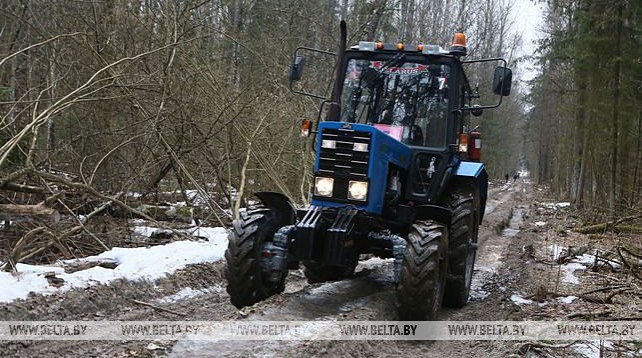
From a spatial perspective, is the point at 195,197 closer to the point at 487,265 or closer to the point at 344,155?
the point at 487,265

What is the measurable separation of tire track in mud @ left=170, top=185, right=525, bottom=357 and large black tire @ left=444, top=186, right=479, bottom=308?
0.62ft

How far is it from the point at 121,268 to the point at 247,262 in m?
1.97

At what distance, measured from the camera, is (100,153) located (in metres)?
10.1

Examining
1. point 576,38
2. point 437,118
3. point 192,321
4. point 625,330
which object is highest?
point 576,38

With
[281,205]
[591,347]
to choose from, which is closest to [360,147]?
[281,205]

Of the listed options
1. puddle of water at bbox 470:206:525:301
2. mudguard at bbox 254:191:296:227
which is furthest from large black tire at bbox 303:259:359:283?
puddle of water at bbox 470:206:525:301

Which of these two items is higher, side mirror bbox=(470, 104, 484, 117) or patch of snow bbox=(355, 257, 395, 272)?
side mirror bbox=(470, 104, 484, 117)

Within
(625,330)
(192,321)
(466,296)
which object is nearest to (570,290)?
(466,296)

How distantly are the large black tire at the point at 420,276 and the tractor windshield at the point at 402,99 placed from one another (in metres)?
1.74

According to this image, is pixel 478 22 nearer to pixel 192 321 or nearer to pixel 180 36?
pixel 180 36

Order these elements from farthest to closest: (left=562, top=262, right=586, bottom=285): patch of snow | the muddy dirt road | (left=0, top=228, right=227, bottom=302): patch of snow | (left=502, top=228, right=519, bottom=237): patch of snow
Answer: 1. (left=502, top=228, right=519, bottom=237): patch of snow
2. (left=562, top=262, right=586, bottom=285): patch of snow
3. (left=0, top=228, right=227, bottom=302): patch of snow
4. the muddy dirt road

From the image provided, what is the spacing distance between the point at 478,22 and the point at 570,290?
38246 millimetres

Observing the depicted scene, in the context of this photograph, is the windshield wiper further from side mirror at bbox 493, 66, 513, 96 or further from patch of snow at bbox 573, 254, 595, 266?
patch of snow at bbox 573, 254, 595, 266

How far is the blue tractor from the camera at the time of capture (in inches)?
225
